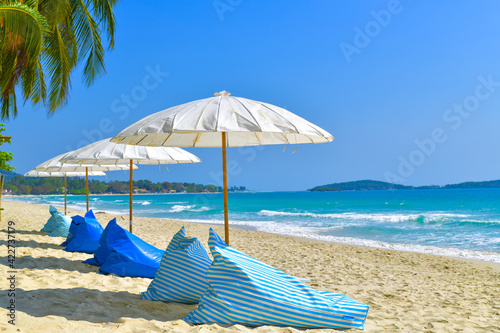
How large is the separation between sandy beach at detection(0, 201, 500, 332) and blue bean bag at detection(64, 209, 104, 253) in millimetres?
221

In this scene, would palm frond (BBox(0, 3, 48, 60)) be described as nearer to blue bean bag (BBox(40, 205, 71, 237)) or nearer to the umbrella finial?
the umbrella finial

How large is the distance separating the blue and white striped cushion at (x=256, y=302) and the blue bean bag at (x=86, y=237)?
4298mm

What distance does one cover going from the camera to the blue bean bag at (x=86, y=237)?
21.4ft

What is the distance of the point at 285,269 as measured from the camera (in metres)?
6.82

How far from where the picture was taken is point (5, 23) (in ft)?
17.7

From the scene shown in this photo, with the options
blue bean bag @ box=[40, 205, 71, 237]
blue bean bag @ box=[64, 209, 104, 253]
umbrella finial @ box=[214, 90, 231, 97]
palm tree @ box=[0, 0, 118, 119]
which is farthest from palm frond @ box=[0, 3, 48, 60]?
blue bean bag @ box=[40, 205, 71, 237]

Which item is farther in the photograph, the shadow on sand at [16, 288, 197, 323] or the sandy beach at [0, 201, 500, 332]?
the shadow on sand at [16, 288, 197, 323]

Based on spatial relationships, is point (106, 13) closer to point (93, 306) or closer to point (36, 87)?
point (36, 87)

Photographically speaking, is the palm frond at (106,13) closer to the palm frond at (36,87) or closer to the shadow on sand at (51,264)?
the palm frond at (36,87)

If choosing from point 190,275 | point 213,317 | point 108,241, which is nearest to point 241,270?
point 213,317

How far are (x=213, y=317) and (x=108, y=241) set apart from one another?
9.33ft

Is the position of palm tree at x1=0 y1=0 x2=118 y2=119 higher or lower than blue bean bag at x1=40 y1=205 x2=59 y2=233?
higher

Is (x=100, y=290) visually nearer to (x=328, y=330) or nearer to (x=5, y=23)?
(x=328, y=330)

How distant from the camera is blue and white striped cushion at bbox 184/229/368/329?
279 cm
